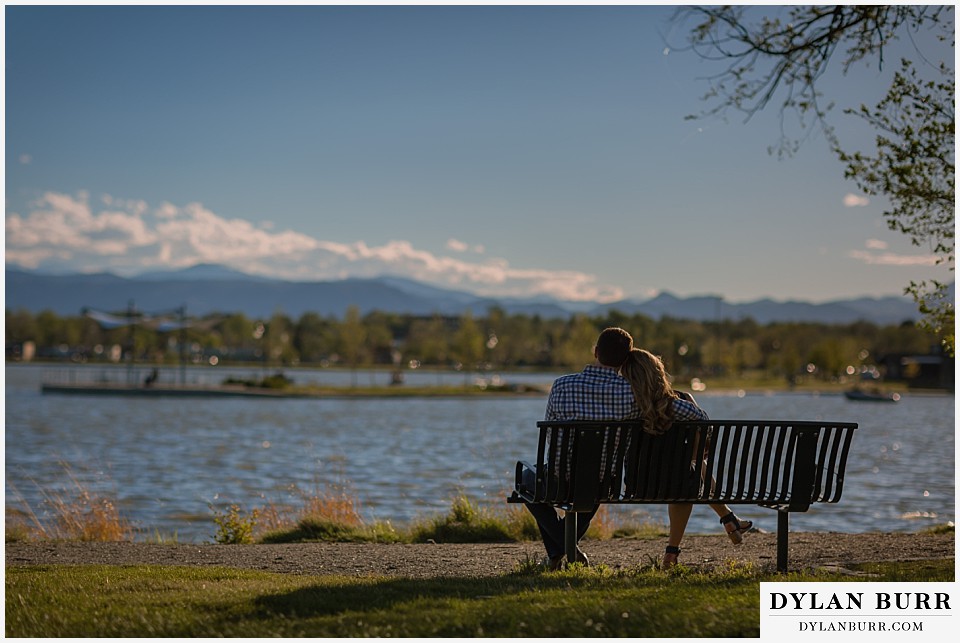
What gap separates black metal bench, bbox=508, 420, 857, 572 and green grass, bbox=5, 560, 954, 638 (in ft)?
1.56

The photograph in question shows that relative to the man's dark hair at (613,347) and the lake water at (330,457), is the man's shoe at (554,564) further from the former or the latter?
the lake water at (330,457)

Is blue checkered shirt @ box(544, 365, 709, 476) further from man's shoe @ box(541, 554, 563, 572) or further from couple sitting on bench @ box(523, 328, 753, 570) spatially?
man's shoe @ box(541, 554, 563, 572)

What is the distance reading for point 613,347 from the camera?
7.14 metres

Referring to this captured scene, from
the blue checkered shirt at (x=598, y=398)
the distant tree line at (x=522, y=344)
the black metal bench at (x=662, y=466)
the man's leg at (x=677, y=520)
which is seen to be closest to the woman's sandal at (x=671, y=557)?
the man's leg at (x=677, y=520)

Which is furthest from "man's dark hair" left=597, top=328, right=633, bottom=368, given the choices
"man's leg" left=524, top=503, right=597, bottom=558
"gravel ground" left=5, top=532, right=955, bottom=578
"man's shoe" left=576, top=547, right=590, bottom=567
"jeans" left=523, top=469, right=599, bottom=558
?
"gravel ground" left=5, top=532, right=955, bottom=578

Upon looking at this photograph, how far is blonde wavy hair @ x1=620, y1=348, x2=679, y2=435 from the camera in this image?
7117mm

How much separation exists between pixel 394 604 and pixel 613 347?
2.20 m

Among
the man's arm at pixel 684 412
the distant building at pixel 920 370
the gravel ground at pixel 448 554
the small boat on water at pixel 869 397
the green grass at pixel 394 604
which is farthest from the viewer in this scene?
the distant building at pixel 920 370

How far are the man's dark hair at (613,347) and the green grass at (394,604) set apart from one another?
4.44 feet

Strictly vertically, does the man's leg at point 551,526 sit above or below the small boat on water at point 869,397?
above

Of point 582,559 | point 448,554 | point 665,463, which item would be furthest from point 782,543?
point 448,554

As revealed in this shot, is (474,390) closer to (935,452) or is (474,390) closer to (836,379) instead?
(935,452)

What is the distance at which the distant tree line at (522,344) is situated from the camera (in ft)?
428

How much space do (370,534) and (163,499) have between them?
1024 centimetres
